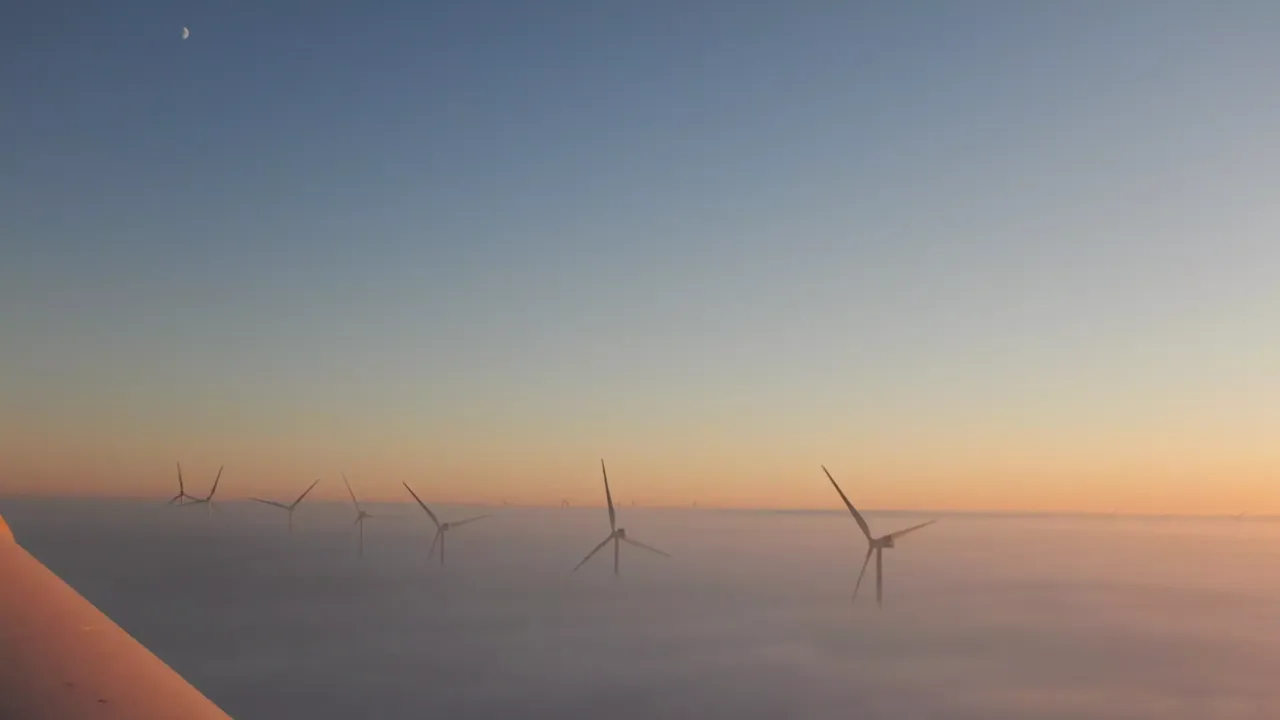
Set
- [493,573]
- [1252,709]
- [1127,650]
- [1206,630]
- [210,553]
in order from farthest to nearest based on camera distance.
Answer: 1. [210,553]
2. [493,573]
3. [1206,630]
4. [1127,650]
5. [1252,709]

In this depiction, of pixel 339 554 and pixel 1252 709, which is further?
pixel 339 554

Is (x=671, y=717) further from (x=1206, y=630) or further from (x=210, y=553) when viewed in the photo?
(x=210, y=553)

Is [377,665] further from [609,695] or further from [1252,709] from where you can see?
[1252,709]

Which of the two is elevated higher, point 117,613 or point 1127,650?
point 117,613

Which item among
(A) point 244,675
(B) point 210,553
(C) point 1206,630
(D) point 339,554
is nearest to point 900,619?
(C) point 1206,630

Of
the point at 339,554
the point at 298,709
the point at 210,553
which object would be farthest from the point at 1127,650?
the point at 210,553

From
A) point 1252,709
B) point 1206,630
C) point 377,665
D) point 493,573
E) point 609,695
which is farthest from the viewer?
point 493,573
